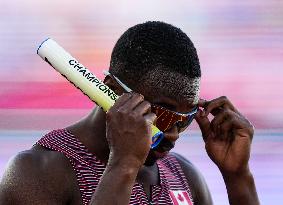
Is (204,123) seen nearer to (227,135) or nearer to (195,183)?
(227,135)

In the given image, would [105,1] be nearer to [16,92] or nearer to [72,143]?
[16,92]

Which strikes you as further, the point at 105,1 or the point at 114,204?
the point at 105,1

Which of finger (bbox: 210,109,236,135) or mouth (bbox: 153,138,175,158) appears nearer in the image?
mouth (bbox: 153,138,175,158)

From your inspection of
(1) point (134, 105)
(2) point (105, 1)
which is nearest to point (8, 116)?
(2) point (105, 1)

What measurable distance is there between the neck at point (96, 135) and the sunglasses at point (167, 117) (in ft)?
0.51

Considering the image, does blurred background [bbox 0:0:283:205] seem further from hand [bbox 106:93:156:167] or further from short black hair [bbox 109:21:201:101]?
hand [bbox 106:93:156:167]

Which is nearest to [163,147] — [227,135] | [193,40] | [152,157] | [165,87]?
[152,157]

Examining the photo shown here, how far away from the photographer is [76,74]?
2.41 metres

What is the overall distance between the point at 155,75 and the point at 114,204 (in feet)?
1.61

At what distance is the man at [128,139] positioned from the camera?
238cm

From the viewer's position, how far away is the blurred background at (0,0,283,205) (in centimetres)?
512

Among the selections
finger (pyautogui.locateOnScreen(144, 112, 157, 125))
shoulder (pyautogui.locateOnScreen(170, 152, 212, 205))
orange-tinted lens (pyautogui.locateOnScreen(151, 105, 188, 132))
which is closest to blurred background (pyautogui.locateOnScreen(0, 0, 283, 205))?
shoulder (pyautogui.locateOnScreen(170, 152, 212, 205))

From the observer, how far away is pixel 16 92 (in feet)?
17.7

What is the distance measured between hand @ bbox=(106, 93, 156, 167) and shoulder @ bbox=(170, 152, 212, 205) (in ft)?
2.03
